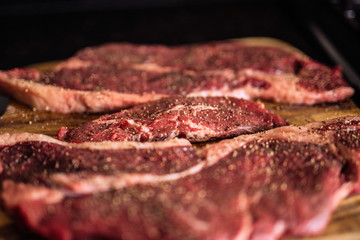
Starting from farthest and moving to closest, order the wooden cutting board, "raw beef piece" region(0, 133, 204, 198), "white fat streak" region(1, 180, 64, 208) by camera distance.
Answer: the wooden cutting board
"raw beef piece" region(0, 133, 204, 198)
"white fat streak" region(1, 180, 64, 208)

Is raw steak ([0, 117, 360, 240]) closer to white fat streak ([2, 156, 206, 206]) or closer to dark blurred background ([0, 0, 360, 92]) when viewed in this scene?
white fat streak ([2, 156, 206, 206])

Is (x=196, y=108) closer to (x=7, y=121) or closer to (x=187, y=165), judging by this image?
(x=187, y=165)

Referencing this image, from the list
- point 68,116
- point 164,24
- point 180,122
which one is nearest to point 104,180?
point 180,122

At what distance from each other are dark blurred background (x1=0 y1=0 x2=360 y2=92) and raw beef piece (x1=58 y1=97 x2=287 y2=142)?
247cm

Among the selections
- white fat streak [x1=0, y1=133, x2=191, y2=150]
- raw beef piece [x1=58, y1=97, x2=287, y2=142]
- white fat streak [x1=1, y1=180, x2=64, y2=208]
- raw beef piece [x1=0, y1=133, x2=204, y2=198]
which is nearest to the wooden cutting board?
raw beef piece [x1=58, y1=97, x2=287, y2=142]

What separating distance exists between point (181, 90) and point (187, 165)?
167 centimetres

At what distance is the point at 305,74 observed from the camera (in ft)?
17.1

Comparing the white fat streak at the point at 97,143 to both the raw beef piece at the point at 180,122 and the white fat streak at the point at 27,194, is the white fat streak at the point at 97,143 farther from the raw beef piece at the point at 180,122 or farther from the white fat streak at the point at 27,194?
the white fat streak at the point at 27,194

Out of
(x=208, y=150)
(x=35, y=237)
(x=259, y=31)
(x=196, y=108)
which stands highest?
(x=259, y=31)

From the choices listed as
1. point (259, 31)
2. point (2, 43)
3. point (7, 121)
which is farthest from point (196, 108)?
point (2, 43)

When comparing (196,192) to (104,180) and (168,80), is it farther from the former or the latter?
(168,80)

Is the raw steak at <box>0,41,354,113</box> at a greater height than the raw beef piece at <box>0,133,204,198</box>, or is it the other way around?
the raw steak at <box>0,41,354,113</box>

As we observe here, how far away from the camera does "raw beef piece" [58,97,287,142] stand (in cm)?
411

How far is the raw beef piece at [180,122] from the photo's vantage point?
411 cm
